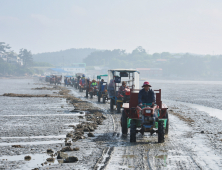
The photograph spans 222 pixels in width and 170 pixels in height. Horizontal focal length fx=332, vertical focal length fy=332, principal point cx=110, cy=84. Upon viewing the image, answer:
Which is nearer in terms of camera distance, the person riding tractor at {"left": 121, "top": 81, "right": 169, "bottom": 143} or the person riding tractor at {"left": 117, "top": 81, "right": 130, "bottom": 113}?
the person riding tractor at {"left": 121, "top": 81, "right": 169, "bottom": 143}

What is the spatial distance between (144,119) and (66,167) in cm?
319

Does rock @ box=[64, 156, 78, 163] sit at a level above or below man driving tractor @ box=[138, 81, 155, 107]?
below

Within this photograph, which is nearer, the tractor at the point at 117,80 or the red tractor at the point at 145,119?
the red tractor at the point at 145,119

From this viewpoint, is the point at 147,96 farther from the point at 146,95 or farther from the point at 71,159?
the point at 71,159

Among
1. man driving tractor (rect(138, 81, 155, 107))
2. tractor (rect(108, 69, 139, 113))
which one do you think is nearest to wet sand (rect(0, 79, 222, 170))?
man driving tractor (rect(138, 81, 155, 107))

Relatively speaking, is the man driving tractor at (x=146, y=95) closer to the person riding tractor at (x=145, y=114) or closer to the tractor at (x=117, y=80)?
the person riding tractor at (x=145, y=114)

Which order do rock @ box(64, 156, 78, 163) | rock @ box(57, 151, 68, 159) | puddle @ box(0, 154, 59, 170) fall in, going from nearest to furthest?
puddle @ box(0, 154, 59, 170)
rock @ box(64, 156, 78, 163)
rock @ box(57, 151, 68, 159)

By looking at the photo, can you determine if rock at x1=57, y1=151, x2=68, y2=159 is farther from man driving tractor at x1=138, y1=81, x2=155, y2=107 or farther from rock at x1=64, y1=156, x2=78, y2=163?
man driving tractor at x1=138, y1=81, x2=155, y2=107

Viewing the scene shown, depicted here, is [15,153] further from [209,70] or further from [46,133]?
[209,70]

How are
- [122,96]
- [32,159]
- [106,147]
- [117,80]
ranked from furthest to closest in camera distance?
[117,80] → [122,96] → [106,147] → [32,159]

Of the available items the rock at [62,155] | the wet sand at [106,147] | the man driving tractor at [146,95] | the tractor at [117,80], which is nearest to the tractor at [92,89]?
the tractor at [117,80]

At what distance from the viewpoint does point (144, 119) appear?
9430 mm

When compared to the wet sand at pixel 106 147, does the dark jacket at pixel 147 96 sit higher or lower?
higher

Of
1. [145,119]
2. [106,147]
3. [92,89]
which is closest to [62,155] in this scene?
[106,147]
